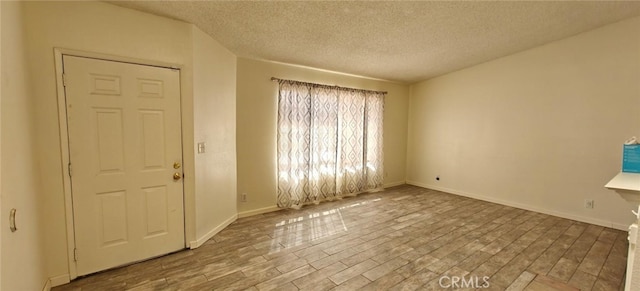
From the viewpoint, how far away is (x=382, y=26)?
2.88 meters

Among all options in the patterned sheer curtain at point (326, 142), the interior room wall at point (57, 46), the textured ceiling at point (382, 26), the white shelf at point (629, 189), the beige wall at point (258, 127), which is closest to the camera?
the white shelf at point (629, 189)

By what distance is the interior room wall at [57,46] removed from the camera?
6.32 feet

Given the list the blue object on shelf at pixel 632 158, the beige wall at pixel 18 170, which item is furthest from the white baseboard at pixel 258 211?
the blue object on shelf at pixel 632 158

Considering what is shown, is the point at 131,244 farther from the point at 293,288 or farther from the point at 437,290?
the point at 437,290

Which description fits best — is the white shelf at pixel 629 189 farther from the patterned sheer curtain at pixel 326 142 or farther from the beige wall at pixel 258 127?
the beige wall at pixel 258 127

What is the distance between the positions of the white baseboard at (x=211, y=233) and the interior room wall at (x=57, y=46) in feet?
3.21

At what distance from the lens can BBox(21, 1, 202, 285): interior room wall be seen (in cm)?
193

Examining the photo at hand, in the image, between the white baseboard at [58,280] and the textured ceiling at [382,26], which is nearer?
the white baseboard at [58,280]

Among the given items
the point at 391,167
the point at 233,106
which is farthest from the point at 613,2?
the point at 233,106

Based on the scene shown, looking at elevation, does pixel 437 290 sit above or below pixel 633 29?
below

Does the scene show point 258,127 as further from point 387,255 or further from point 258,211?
point 387,255

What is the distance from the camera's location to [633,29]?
124 inches

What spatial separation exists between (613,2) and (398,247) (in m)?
3.62

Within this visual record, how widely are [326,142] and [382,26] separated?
2.17 metres
